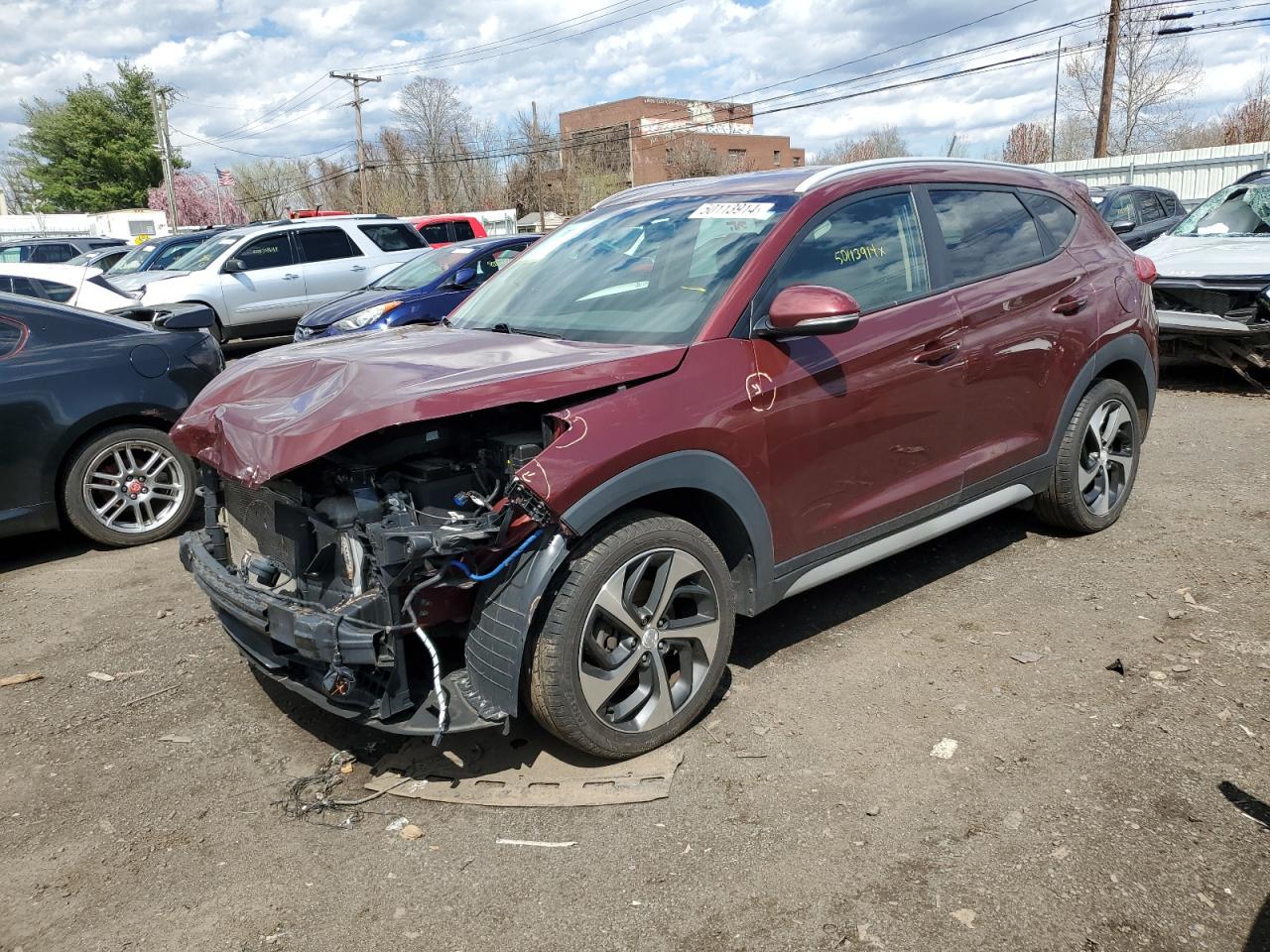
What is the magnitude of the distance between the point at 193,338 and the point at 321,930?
4593mm

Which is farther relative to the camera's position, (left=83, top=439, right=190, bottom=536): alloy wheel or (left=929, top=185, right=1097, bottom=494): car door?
(left=83, top=439, right=190, bottom=536): alloy wheel

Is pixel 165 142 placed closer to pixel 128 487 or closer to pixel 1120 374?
pixel 128 487

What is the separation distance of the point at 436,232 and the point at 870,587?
59.1 ft

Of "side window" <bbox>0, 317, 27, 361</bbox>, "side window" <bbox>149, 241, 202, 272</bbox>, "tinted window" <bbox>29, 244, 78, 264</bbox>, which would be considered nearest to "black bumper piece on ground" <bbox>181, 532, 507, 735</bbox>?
"side window" <bbox>0, 317, 27, 361</bbox>

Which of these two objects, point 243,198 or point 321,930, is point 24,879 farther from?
point 243,198

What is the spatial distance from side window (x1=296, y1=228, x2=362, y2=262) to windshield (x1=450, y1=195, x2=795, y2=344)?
427 inches

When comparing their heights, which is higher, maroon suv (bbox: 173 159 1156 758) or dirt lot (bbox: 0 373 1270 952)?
maroon suv (bbox: 173 159 1156 758)

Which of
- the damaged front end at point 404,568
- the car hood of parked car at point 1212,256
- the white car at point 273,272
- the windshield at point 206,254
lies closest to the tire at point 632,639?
the damaged front end at point 404,568

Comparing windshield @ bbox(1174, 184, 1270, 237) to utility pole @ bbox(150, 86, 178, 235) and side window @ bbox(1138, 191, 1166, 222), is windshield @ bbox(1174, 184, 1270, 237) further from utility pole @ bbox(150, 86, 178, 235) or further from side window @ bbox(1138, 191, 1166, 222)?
utility pole @ bbox(150, 86, 178, 235)

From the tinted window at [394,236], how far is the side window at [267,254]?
4.10 ft

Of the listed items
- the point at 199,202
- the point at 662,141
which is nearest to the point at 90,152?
the point at 199,202

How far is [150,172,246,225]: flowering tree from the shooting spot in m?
66.6

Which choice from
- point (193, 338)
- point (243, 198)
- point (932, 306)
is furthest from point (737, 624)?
point (243, 198)

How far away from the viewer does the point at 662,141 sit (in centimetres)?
6419
